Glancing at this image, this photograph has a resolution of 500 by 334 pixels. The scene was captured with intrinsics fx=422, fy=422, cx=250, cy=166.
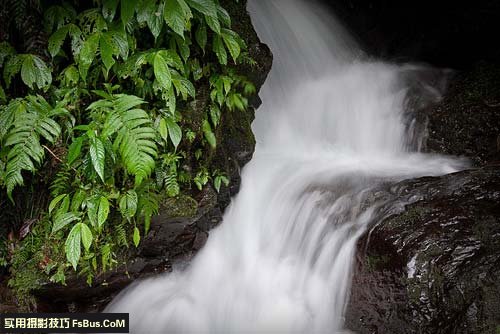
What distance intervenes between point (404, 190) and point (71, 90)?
2660 millimetres

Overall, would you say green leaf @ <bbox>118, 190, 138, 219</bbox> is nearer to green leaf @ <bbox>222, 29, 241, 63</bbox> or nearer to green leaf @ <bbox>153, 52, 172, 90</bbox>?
green leaf @ <bbox>153, 52, 172, 90</bbox>

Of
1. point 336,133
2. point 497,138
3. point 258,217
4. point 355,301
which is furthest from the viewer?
point 336,133

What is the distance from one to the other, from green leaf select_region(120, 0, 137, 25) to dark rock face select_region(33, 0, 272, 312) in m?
0.84

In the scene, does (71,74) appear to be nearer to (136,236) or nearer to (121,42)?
(121,42)

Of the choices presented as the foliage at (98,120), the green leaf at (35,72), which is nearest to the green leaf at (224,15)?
the foliage at (98,120)

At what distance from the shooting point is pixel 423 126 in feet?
16.2

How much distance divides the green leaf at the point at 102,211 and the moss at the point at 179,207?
0.50 metres

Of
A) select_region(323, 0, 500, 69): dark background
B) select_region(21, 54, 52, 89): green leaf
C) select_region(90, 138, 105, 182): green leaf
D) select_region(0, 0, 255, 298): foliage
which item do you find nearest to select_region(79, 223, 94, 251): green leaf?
select_region(0, 0, 255, 298): foliage

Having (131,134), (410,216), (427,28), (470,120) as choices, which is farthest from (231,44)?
(427,28)

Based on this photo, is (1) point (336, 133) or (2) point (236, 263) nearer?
(2) point (236, 263)

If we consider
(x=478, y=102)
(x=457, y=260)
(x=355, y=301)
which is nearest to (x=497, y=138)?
(x=478, y=102)

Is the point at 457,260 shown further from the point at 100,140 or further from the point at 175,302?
the point at 100,140

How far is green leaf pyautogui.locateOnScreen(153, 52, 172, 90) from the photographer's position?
2.71 m

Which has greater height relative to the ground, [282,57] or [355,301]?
[282,57]
